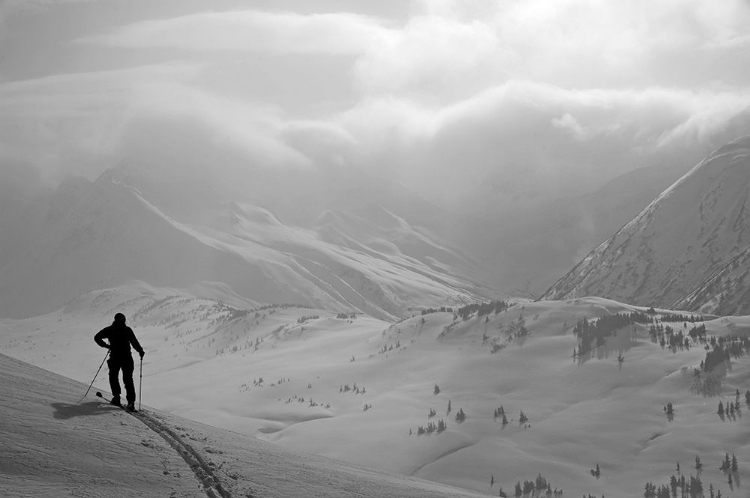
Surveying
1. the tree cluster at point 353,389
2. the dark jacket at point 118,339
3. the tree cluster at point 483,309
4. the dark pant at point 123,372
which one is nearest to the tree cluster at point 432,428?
the tree cluster at point 353,389

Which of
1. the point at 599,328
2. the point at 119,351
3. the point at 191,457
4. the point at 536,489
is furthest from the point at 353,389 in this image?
the point at 191,457

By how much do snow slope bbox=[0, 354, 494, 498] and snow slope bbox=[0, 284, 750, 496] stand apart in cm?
→ 438

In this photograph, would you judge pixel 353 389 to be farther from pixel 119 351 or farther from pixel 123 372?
pixel 123 372

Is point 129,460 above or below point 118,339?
Answer: below

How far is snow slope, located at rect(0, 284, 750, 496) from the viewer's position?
33.1 m

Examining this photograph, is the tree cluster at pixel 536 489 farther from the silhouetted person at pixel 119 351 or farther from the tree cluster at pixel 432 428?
the silhouetted person at pixel 119 351

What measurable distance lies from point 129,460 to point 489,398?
33102mm

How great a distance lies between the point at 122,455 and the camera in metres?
11.4

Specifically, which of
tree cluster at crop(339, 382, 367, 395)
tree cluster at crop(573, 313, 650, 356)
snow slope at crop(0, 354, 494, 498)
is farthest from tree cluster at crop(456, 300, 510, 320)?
snow slope at crop(0, 354, 494, 498)

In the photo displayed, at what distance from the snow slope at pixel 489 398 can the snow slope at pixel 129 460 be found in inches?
173

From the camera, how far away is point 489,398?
4266 cm

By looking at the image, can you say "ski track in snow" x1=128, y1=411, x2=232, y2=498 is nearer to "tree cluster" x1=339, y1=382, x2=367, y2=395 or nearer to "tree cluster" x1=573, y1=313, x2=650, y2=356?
"tree cluster" x1=573, y1=313, x2=650, y2=356

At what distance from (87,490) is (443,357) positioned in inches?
1672

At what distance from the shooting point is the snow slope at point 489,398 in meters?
33.1
